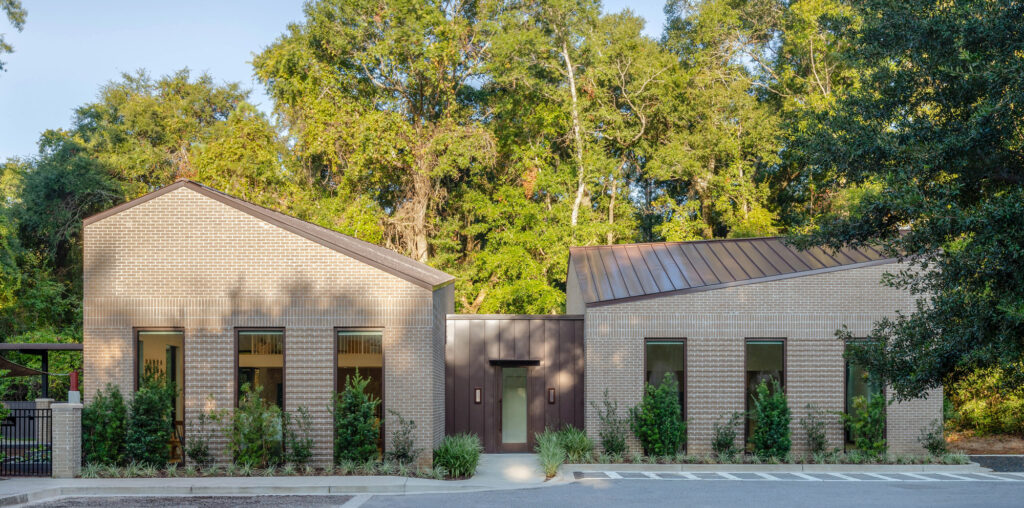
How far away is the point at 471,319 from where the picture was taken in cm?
2247

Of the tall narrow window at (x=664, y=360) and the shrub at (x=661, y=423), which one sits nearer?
the shrub at (x=661, y=423)

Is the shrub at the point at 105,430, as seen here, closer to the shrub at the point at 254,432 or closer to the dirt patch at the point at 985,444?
the shrub at the point at 254,432

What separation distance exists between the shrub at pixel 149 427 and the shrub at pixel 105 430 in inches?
6.3

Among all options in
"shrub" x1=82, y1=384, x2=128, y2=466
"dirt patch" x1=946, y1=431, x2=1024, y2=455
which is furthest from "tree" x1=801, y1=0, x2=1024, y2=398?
"shrub" x1=82, y1=384, x2=128, y2=466

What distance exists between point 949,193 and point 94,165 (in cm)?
3733

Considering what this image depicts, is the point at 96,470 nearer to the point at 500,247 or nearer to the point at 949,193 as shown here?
the point at 949,193

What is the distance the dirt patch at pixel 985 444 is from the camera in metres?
24.2

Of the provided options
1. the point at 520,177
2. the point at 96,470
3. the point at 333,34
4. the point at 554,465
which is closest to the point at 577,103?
the point at 520,177

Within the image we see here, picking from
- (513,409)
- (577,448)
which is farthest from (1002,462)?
(513,409)

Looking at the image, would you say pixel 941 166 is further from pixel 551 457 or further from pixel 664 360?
pixel 664 360

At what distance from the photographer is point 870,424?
801 inches

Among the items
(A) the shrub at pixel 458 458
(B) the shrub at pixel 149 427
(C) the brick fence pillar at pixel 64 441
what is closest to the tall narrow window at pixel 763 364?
(A) the shrub at pixel 458 458

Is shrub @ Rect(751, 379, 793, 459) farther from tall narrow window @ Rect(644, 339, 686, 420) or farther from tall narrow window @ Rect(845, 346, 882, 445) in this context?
tall narrow window @ Rect(644, 339, 686, 420)

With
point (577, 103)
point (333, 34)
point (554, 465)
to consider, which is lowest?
point (554, 465)
